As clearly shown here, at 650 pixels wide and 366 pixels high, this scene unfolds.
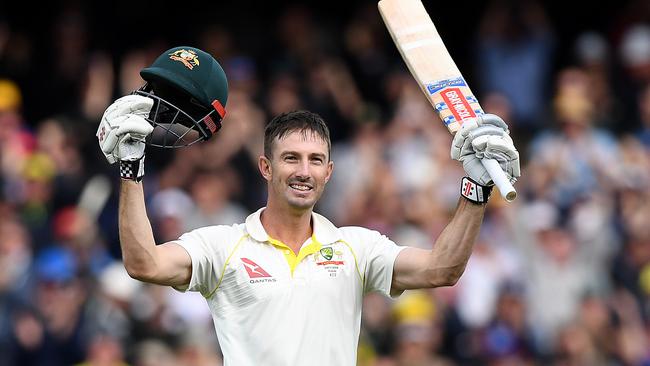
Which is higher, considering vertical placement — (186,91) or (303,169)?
(186,91)

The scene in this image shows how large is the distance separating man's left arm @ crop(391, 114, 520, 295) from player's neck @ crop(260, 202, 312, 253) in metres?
0.54

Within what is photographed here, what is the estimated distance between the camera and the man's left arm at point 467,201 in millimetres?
5809

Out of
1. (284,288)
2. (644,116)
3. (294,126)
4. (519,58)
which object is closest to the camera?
(284,288)

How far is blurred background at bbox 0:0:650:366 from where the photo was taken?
10648mm

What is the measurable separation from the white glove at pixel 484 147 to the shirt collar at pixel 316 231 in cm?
65

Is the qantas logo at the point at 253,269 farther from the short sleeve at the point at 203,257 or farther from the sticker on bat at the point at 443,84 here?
the sticker on bat at the point at 443,84

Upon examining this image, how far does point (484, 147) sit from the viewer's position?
5.78 m

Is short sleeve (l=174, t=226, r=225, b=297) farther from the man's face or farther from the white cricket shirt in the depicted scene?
the man's face

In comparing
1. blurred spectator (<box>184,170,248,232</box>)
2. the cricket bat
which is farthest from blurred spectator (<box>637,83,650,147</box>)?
the cricket bat

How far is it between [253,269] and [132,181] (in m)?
0.67

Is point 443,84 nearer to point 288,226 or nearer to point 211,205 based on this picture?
point 288,226

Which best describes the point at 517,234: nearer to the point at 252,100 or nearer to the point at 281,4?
the point at 252,100

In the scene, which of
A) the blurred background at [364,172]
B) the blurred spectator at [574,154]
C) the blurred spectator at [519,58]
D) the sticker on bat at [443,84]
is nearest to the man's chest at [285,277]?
the sticker on bat at [443,84]

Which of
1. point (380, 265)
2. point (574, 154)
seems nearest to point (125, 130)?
point (380, 265)
